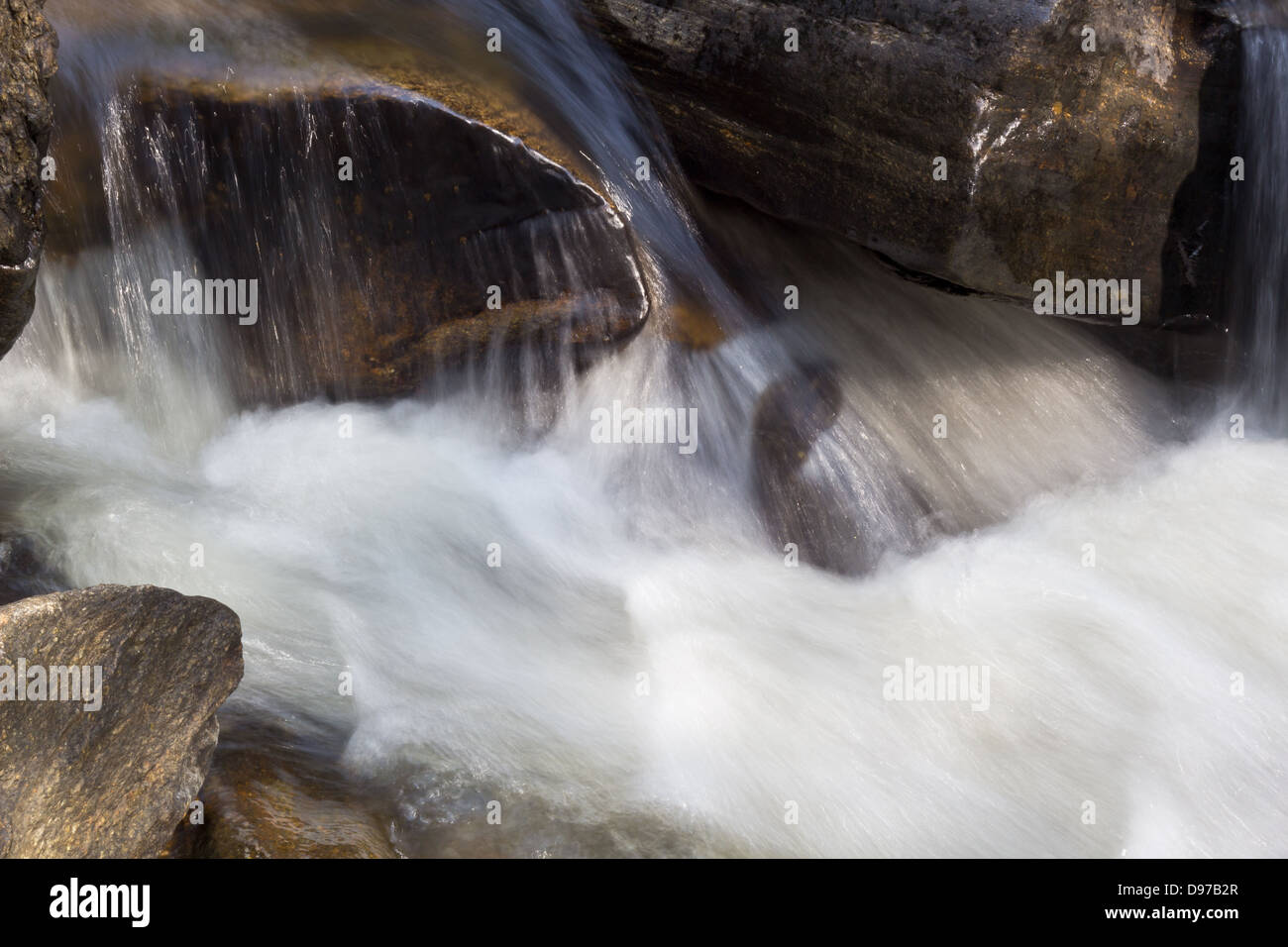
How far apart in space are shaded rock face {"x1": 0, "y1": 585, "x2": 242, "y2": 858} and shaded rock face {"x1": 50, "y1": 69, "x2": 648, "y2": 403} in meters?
1.98

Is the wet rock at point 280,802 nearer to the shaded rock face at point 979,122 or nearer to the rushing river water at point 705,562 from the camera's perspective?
the rushing river water at point 705,562

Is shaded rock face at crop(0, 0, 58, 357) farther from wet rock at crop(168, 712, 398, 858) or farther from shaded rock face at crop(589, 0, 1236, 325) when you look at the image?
shaded rock face at crop(589, 0, 1236, 325)

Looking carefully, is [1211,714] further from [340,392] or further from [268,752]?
[340,392]

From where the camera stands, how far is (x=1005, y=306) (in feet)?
20.3

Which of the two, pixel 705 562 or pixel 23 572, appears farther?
pixel 705 562

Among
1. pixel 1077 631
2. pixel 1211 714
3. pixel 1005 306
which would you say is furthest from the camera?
pixel 1005 306

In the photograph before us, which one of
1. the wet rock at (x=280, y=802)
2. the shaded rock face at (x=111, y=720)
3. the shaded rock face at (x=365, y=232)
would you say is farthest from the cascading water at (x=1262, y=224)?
the shaded rock face at (x=111, y=720)

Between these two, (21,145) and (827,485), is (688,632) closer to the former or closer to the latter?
(827,485)

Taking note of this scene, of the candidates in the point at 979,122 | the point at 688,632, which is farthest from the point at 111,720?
the point at 979,122

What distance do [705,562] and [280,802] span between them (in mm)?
2137

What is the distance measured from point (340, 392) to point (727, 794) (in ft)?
8.74

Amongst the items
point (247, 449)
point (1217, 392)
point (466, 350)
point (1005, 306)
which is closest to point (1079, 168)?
point (1005, 306)

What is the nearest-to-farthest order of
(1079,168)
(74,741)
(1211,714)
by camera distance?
(74,741) < (1211,714) < (1079,168)

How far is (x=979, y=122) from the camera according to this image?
205 inches
